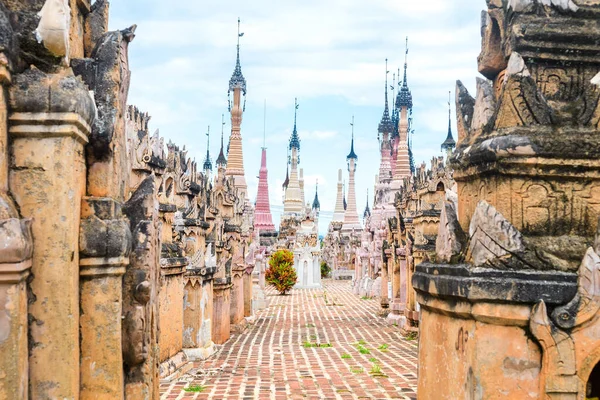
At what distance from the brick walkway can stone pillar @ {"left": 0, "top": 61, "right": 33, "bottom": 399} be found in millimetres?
6058

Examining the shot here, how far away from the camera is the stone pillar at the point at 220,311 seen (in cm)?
1374

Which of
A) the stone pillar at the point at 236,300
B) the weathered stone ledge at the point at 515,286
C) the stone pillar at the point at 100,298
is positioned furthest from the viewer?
the stone pillar at the point at 236,300

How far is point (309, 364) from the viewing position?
11.3 m

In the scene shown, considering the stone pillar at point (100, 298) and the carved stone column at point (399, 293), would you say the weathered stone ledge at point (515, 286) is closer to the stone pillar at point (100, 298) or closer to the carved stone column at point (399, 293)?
the stone pillar at point (100, 298)

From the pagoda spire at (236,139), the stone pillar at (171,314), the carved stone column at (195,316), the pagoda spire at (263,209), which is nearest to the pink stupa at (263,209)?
the pagoda spire at (263,209)

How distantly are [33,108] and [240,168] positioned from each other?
38160 millimetres

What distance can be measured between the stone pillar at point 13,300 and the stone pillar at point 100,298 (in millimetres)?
367

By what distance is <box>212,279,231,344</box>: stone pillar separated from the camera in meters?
13.7

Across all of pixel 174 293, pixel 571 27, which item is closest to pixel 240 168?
pixel 174 293

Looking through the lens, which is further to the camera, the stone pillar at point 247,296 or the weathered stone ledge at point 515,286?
the stone pillar at point 247,296

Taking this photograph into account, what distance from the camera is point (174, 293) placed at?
33.5 ft

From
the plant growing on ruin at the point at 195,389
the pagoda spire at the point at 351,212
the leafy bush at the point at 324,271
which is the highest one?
the pagoda spire at the point at 351,212

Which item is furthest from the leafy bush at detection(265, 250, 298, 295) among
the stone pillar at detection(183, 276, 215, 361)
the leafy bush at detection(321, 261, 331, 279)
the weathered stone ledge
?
the weathered stone ledge

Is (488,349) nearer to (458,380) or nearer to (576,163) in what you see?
(458,380)
